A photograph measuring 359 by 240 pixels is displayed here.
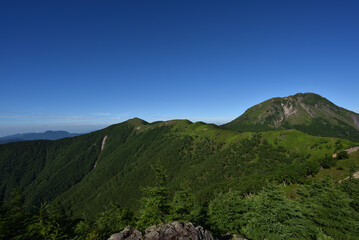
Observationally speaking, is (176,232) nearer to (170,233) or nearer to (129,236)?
(170,233)

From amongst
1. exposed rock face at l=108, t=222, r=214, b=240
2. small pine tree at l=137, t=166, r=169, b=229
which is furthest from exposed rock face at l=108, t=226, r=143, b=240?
small pine tree at l=137, t=166, r=169, b=229

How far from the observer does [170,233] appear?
17156 mm

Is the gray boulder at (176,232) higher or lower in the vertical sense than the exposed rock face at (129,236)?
higher

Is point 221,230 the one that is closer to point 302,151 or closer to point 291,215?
point 291,215

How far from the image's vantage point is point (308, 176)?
94375 mm

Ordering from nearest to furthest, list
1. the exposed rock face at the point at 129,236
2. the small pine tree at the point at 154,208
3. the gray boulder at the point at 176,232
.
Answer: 1. the gray boulder at the point at 176,232
2. the exposed rock face at the point at 129,236
3. the small pine tree at the point at 154,208

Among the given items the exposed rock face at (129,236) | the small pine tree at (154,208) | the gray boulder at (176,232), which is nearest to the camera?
the gray boulder at (176,232)

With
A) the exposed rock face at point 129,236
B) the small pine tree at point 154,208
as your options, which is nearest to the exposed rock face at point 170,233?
the exposed rock face at point 129,236

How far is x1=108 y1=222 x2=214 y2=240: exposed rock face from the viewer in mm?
16953

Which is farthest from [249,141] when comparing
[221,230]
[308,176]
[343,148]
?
[221,230]

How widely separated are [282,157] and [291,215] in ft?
511

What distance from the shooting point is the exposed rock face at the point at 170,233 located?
1695 centimetres

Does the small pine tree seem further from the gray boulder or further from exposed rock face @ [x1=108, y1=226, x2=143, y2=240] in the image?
exposed rock face @ [x1=108, y1=226, x2=143, y2=240]

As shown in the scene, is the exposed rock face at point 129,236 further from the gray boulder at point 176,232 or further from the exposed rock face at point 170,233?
the gray boulder at point 176,232
